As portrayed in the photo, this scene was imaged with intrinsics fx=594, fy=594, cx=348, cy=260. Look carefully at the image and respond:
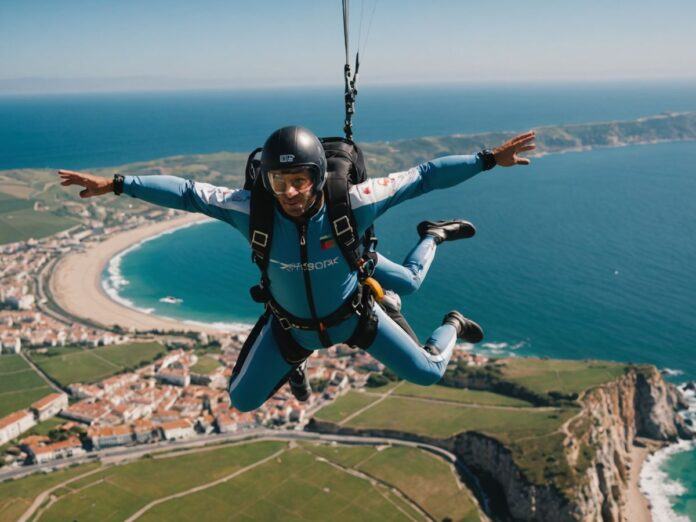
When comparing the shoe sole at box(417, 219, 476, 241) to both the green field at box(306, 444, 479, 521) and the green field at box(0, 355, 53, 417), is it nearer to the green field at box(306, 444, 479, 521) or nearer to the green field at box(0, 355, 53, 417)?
the green field at box(306, 444, 479, 521)

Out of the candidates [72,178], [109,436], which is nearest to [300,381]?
[72,178]

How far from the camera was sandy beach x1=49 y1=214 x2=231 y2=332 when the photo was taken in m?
56.7

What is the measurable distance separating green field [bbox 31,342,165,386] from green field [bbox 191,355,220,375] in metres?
4.09

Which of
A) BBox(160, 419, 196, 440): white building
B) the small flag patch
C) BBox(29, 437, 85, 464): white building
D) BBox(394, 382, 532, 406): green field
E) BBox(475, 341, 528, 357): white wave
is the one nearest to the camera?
the small flag patch

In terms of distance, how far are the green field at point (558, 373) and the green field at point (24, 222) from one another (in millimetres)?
71077

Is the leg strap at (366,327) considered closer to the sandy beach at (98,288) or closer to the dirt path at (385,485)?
the dirt path at (385,485)

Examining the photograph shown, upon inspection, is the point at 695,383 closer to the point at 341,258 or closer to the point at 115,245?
the point at 341,258

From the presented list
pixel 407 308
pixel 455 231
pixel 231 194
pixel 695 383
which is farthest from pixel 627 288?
pixel 231 194

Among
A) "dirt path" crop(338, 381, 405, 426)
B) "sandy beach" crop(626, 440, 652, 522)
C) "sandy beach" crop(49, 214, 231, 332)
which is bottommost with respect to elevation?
"sandy beach" crop(626, 440, 652, 522)

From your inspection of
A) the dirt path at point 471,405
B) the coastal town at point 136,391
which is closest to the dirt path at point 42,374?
the coastal town at point 136,391

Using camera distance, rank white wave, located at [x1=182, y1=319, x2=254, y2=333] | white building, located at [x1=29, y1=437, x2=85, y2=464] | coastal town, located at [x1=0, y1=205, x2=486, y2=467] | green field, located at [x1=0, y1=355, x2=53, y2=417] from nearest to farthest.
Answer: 1. white building, located at [x1=29, y1=437, x2=85, y2=464]
2. coastal town, located at [x1=0, y1=205, x2=486, y2=467]
3. green field, located at [x1=0, y1=355, x2=53, y2=417]
4. white wave, located at [x1=182, y1=319, x2=254, y2=333]

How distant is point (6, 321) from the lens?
5875cm

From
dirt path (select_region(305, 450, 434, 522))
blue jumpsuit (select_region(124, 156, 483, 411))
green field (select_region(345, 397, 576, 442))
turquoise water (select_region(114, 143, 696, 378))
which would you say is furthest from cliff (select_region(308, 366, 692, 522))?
blue jumpsuit (select_region(124, 156, 483, 411))

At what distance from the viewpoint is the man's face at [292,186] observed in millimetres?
4332
